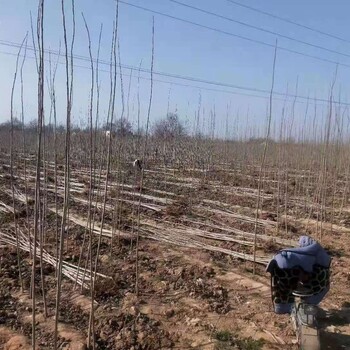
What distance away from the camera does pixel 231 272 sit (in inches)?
132

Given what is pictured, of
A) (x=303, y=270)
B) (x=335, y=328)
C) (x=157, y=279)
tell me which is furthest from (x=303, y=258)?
(x=157, y=279)

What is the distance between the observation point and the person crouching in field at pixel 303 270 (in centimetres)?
211

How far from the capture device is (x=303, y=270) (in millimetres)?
2117

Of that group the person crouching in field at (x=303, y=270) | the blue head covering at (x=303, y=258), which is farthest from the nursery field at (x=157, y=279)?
the blue head covering at (x=303, y=258)

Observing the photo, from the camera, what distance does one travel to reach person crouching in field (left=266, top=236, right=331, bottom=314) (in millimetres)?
2111

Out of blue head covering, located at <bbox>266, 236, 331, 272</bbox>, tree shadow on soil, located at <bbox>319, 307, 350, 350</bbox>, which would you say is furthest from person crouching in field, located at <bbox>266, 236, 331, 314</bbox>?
tree shadow on soil, located at <bbox>319, 307, 350, 350</bbox>

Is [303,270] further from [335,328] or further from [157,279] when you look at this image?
[157,279]

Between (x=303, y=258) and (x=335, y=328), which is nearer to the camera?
(x=303, y=258)

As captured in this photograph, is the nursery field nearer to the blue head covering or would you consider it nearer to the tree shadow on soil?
the tree shadow on soil

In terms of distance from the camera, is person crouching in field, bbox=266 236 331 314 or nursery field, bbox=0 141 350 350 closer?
person crouching in field, bbox=266 236 331 314

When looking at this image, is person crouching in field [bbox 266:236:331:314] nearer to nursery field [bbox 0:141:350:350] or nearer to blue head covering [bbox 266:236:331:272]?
blue head covering [bbox 266:236:331:272]

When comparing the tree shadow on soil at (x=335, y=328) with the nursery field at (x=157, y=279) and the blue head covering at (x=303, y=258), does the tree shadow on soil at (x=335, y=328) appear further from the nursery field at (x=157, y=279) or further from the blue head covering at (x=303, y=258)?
the blue head covering at (x=303, y=258)

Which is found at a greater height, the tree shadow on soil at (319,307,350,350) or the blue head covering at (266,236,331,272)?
the blue head covering at (266,236,331,272)

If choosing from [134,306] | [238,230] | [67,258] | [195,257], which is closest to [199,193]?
[238,230]
